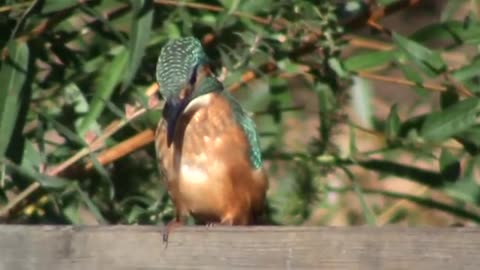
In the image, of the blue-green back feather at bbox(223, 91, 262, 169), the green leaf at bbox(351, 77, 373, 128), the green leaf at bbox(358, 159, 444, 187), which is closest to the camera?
the blue-green back feather at bbox(223, 91, 262, 169)

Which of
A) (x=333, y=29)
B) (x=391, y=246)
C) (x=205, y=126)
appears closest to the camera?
(x=391, y=246)

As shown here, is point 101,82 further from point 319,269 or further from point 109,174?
point 319,269

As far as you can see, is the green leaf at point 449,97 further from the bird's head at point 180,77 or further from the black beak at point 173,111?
the black beak at point 173,111

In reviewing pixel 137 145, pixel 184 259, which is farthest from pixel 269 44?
pixel 184 259

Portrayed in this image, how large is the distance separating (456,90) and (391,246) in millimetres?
1664

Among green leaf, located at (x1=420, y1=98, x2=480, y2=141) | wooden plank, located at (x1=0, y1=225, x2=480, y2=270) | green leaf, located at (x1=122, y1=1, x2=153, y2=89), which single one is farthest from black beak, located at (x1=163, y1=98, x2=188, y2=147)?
green leaf, located at (x1=420, y1=98, x2=480, y2=141)

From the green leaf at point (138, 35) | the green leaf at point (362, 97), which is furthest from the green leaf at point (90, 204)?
the green leaf at point (362, 97)

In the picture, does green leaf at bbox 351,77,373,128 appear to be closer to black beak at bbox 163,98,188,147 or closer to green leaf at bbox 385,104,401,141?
green leaf at bbox 385,104,401,141

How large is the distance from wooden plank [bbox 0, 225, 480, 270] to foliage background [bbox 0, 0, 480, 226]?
40.9 inches

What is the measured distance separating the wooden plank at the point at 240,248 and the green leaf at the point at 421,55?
139 cm

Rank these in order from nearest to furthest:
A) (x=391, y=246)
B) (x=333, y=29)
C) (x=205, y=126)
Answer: (x=391, y=246) < (x=205, y=126) < (x=333, y=29)

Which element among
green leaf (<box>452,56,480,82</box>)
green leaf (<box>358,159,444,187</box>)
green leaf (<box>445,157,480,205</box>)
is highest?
green leaf (<box>452,56,480,82</box>)

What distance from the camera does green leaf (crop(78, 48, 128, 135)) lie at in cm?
452

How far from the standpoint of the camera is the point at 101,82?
4609 mm
